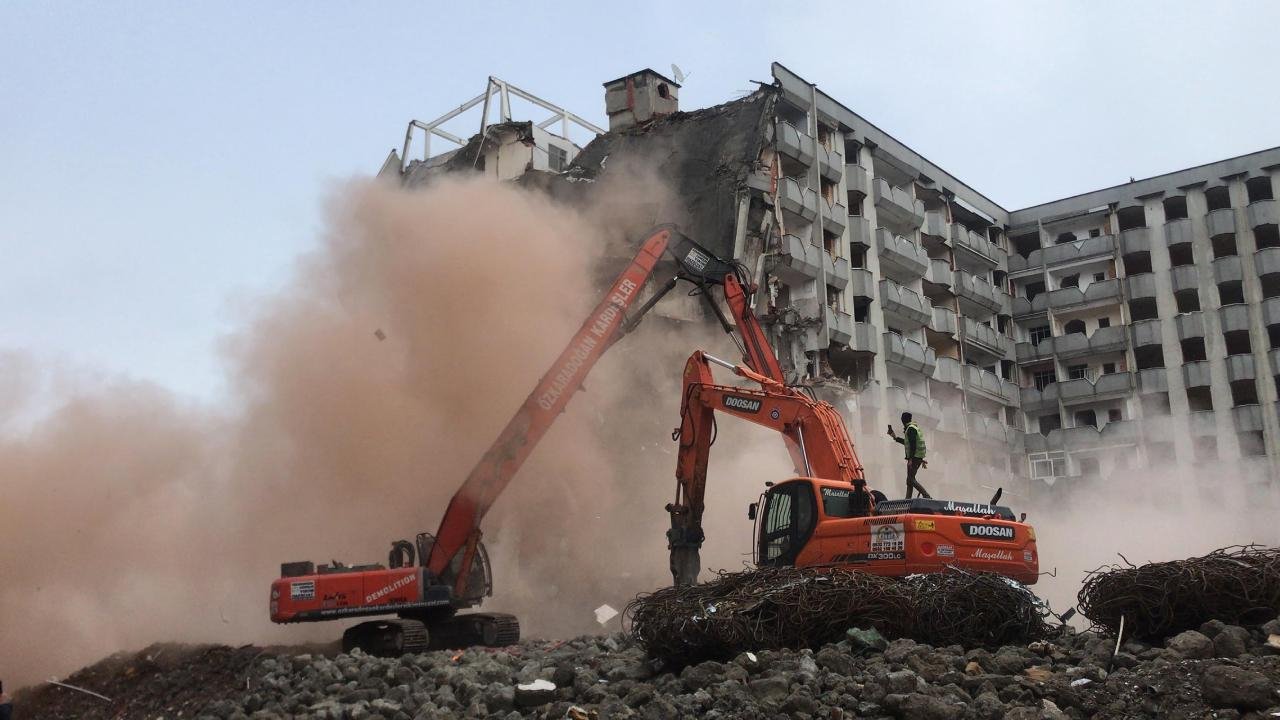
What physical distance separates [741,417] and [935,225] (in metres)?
35.7

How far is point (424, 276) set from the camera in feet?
86.7

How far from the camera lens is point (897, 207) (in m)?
47.8

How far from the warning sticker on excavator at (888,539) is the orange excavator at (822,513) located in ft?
0.04

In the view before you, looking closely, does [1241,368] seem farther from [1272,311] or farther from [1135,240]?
[1135,240]

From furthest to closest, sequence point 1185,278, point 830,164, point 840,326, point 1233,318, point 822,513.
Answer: point 1185,278 → point 1233,318 → point 830,164 → point 840,326 → point 822,513

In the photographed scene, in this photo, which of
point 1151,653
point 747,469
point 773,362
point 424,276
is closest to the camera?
point 1151,653

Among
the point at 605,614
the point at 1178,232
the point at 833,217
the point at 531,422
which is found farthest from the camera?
the point at 1178,232

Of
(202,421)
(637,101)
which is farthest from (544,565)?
(637,101)

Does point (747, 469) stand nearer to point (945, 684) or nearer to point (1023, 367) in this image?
point (945, 684)

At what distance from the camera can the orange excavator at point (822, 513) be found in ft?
44.6

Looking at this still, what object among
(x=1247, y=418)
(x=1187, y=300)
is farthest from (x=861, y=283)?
(x=1247, y=418)

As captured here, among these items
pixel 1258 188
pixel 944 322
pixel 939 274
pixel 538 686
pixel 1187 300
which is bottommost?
pixel 538 686

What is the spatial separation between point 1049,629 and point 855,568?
2.46 meters

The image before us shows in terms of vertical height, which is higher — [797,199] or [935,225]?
[935,225]
